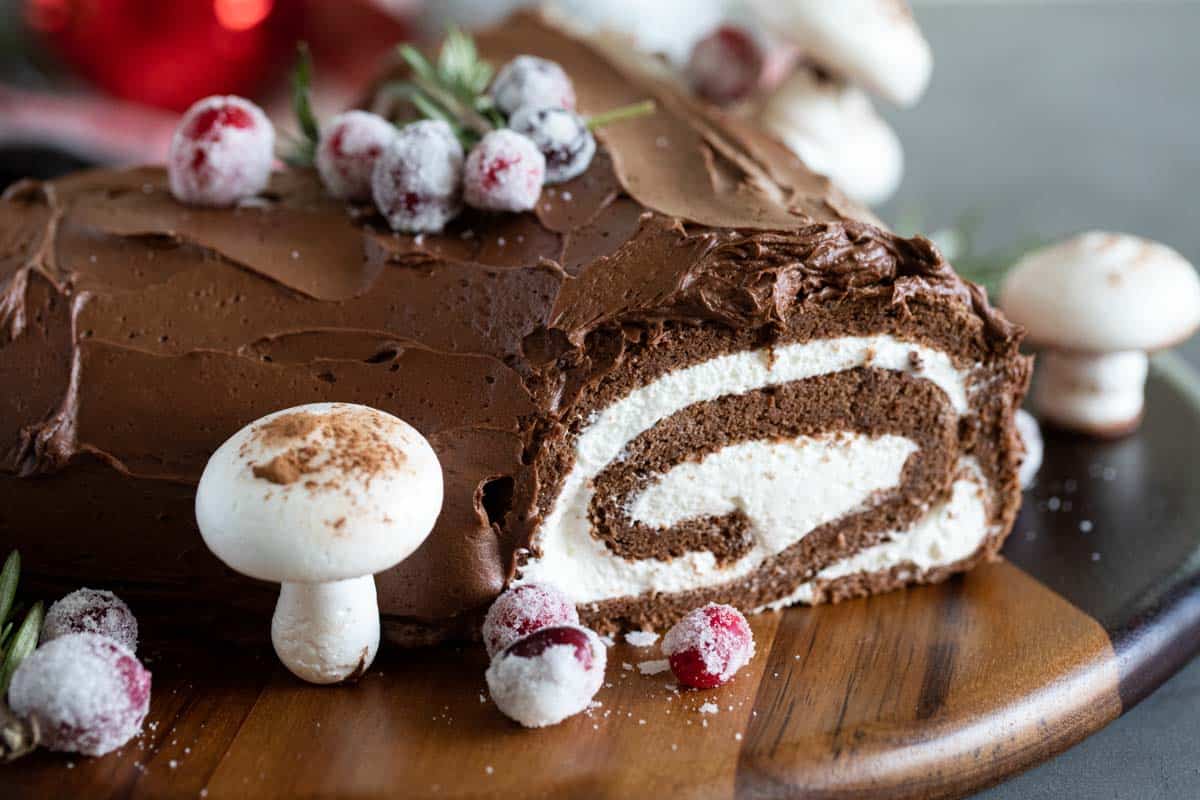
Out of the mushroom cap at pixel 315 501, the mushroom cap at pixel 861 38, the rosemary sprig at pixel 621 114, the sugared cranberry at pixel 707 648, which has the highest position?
the mushroom cap at pixel 861 38

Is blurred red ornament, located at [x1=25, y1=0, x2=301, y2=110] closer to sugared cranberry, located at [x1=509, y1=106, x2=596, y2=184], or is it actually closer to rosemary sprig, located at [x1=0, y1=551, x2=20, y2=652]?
sugared cranberry, located at [x1=509, y1=106, x2=596, y2=184]

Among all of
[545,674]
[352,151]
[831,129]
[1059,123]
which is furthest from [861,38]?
[1059,123]

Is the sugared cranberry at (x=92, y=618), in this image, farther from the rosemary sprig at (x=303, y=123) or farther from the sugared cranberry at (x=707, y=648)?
the rosemary sprig at (x=303, y=123)

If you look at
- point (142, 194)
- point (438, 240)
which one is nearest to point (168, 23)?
point (142, 194)

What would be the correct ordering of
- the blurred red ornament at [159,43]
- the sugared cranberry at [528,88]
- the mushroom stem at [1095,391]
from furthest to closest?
the blurred red ornament at [159,43]
the mushroom stem at [1095,391]
the sugared cranberry at [528,88]

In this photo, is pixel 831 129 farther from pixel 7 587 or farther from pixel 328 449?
pixel 7 587

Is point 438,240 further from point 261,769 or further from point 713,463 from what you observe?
point 261,769

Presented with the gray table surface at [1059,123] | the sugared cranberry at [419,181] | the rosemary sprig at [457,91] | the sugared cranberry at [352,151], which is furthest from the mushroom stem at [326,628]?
the gray table surface at [1059,123]
